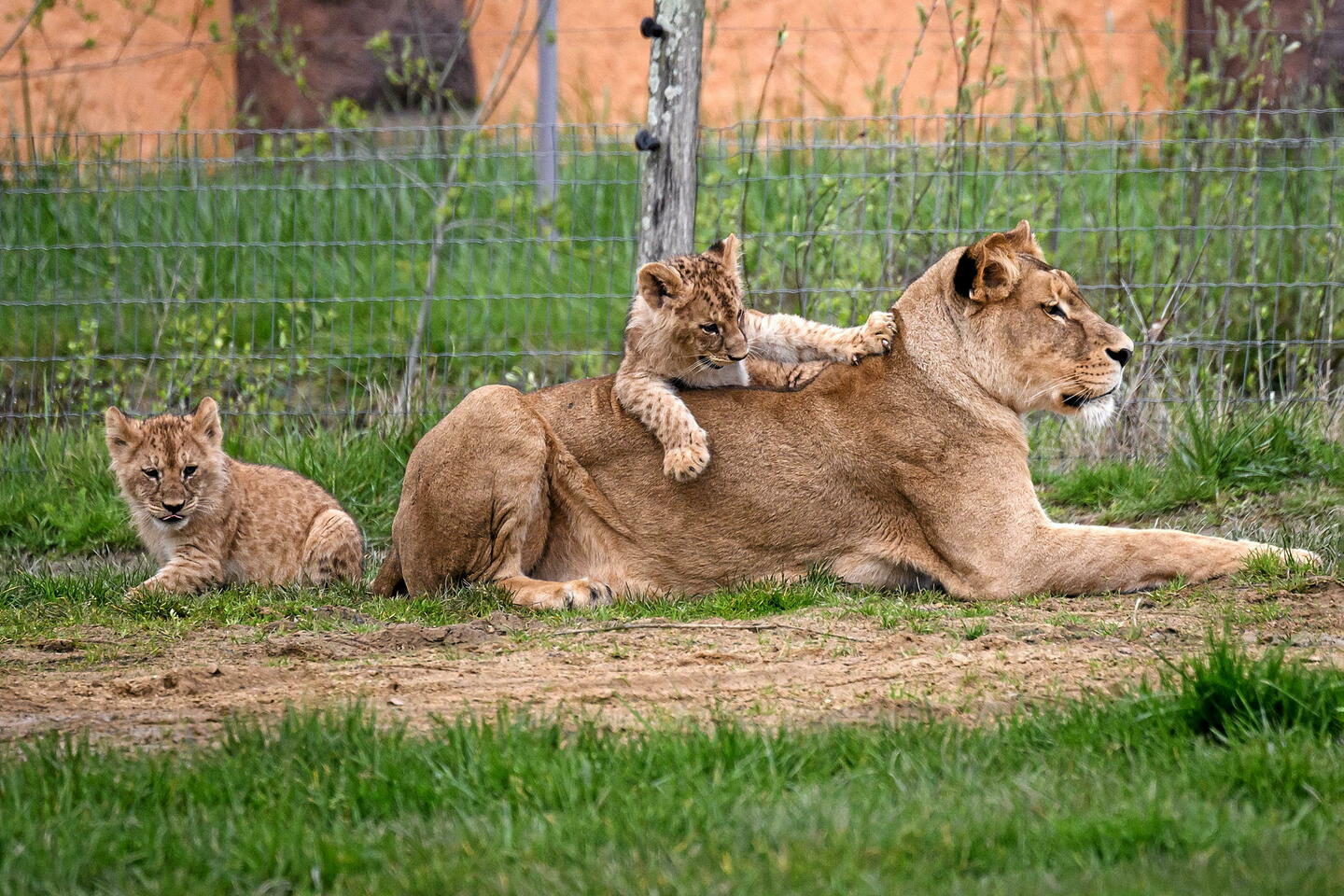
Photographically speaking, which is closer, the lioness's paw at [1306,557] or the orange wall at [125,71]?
the lioness's paw at [1306,557]

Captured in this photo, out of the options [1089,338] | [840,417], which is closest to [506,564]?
[840,417]

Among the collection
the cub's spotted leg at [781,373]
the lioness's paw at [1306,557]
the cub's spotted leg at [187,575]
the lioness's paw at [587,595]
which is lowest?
the cub's spotted leg at [187,575]

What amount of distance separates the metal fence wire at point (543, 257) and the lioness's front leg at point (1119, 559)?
272 cm

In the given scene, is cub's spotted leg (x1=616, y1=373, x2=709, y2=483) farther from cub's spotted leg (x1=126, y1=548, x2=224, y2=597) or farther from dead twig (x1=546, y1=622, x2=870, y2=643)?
cub's spotted leg (x1=126, y1=548, x2=224, y2=597)

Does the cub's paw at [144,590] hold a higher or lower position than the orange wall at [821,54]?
→ lower

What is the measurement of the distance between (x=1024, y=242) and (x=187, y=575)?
12.8 ft

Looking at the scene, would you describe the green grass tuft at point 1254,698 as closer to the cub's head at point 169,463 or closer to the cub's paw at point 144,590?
the cub's paw at point 144,590

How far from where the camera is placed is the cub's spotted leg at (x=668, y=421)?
233 inches

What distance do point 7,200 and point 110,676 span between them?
593cm

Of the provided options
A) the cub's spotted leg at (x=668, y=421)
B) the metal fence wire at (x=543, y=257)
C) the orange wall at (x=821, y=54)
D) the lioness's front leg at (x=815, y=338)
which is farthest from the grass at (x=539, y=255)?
the orange wall at (x=821, y=54)

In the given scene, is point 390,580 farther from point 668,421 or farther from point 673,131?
point 673,131

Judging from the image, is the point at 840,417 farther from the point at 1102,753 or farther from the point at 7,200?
the point at 7,200

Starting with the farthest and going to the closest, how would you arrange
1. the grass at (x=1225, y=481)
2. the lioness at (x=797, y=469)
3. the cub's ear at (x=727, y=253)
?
the grass at (x=1225, y=481), the cub's ear at (x=727, y=253), the lioness at (x=797, y=469)

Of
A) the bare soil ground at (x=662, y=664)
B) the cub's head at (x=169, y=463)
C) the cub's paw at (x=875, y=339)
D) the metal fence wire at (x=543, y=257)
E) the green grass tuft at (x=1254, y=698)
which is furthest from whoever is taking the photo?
the metal fence wire at (x=543, y=257)
